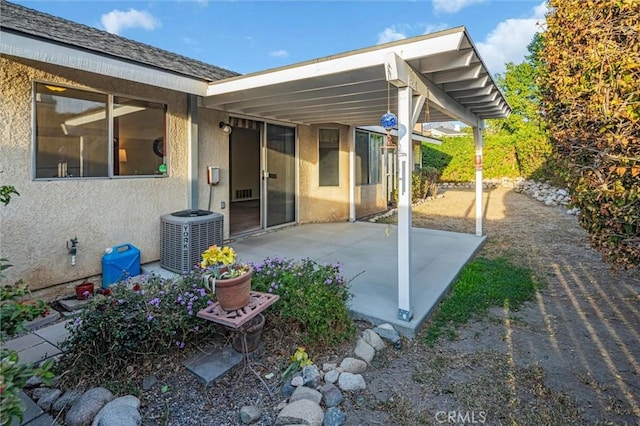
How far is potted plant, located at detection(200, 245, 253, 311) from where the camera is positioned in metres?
2.79

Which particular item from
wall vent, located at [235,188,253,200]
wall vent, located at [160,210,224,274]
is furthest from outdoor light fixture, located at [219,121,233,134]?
wall vent, located at [235,188,253,200]

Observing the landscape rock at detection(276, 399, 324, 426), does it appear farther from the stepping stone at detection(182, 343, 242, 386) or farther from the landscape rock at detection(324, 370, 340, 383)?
the stepping stone at detection(182, 343, 242, 386)

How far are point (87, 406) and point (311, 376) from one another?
157cm

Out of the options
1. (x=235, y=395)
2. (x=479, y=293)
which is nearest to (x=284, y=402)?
(x=235, y=395)

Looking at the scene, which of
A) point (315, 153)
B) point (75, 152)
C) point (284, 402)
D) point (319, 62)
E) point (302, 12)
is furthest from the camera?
point (315, 153)

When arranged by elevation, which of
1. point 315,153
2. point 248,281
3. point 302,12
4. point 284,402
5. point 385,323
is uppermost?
point 302,12

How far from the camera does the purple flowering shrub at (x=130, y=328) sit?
2752 millimetres

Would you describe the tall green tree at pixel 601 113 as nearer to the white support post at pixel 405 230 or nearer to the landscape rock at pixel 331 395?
the white support post at pixel 405 230

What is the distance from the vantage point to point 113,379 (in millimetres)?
2701

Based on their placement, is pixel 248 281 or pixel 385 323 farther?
pixel 385 323

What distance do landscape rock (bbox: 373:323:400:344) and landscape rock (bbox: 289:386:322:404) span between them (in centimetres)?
109

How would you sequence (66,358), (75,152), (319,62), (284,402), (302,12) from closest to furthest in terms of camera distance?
(284,402), (66,358), (319,62), (75,152), (302,12)

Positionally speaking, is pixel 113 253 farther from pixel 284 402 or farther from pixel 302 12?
pixel 302 12

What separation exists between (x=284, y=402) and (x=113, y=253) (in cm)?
354
